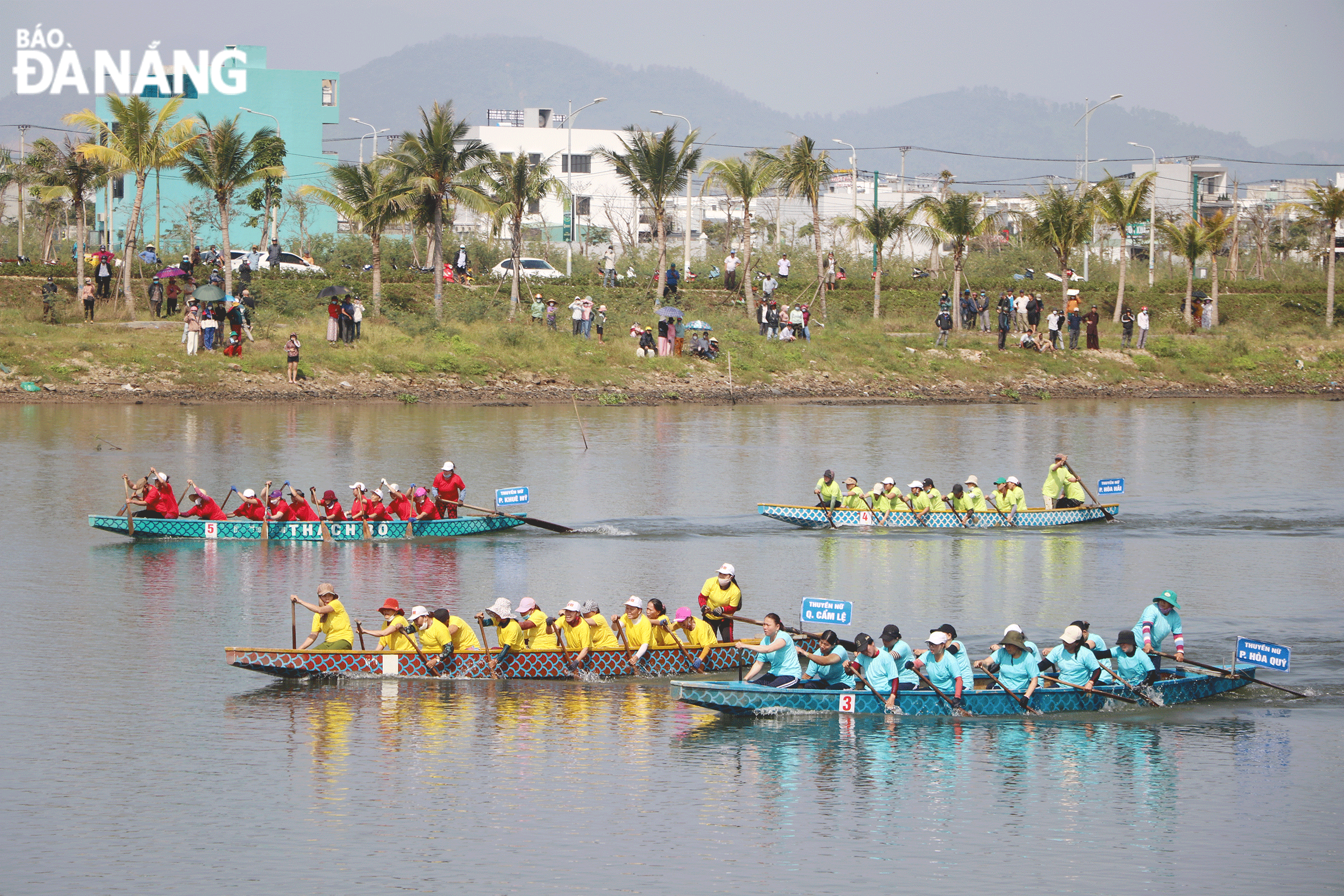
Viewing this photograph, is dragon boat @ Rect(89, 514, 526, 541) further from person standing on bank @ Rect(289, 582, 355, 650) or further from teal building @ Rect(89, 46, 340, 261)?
teal building @ Rect(89, 46, 340, 261)

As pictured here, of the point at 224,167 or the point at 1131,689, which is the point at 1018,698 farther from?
the point at 224,167

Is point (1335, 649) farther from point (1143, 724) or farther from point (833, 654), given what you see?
point (833, 654)

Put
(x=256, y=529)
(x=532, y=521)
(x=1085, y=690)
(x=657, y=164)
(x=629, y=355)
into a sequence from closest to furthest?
(x=1085, y=690)
(x=256, y=529)
(x=532, y=521)
(x=629, y=355)
(x=657, y=164)

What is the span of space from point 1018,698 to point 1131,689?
5.49 feet

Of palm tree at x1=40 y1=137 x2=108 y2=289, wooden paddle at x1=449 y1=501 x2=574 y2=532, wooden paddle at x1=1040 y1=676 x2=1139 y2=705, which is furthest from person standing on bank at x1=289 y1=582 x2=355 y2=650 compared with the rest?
palm tree at x1=40 y1=137 x2=108 y2=289

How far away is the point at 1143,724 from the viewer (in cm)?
1862

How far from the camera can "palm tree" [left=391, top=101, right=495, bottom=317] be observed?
49.7 meters

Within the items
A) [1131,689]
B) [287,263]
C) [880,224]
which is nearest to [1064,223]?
[880,224]

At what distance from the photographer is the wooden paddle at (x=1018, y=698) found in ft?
60.3

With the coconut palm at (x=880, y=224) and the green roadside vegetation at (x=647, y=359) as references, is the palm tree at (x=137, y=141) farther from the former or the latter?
the coconut palm at (x=880, y=224)

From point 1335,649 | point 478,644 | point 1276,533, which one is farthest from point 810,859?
point 1276,533

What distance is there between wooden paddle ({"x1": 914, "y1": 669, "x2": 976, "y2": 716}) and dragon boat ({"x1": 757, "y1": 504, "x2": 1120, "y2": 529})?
531 inches

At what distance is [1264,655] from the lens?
62.3 ft

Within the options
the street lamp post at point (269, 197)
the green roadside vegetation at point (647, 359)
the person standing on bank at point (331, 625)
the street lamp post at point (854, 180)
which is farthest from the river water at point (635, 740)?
the street lamp post at point (269, 197)
